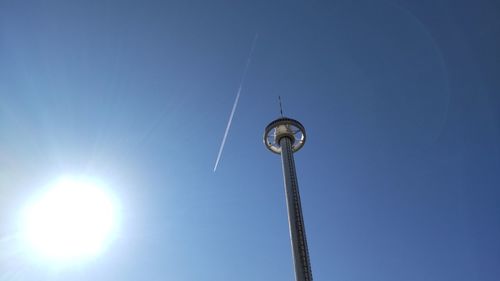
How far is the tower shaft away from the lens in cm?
5353

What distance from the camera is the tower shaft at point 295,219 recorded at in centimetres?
5353

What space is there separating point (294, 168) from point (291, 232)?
508 inches

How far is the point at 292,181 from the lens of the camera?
64.8 metres

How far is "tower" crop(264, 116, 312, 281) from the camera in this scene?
54.0 metres

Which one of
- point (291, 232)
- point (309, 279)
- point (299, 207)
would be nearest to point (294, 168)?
point (299, 207)

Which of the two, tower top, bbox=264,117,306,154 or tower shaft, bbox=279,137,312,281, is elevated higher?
tower top, bbox=264,117,306,154

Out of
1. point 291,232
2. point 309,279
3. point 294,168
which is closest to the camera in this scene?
point 309,279

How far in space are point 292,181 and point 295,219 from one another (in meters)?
7.59

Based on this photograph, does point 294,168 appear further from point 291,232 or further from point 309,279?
point 309,279

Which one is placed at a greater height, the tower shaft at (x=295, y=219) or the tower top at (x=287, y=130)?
the tower top at (x=287, y=130)

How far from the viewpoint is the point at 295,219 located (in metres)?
59.2

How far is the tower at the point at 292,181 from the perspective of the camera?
177 feet

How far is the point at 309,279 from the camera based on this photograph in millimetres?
52562

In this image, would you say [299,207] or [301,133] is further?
[301,133]
